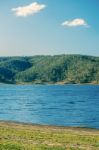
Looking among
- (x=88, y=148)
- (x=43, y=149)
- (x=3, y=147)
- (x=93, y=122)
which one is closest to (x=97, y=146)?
(x=88, y=148)

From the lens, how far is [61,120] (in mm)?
97688

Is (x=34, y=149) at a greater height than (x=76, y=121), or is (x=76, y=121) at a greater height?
(x=34, y=149)

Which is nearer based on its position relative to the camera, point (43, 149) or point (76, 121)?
point (43, 149)

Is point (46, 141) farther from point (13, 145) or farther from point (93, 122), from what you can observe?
point (93, 122)

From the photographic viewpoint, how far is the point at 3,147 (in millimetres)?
26281

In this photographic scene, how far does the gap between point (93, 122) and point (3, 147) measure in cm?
6881

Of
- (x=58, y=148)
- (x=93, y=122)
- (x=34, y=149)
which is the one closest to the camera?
(x=34, y=149)

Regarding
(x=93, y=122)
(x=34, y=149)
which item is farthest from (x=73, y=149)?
(x=93, y=122)

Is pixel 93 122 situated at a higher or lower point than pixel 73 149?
lower

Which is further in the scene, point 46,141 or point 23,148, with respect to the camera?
point 46,141

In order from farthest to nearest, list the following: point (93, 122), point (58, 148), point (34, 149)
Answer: point (93, 122)
point (58, 148)
point (34, 149)

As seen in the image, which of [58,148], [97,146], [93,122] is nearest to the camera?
[58,148]

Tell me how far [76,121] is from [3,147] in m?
70.3

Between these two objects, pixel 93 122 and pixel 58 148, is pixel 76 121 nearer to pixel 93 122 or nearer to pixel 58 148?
pixel 93 122
